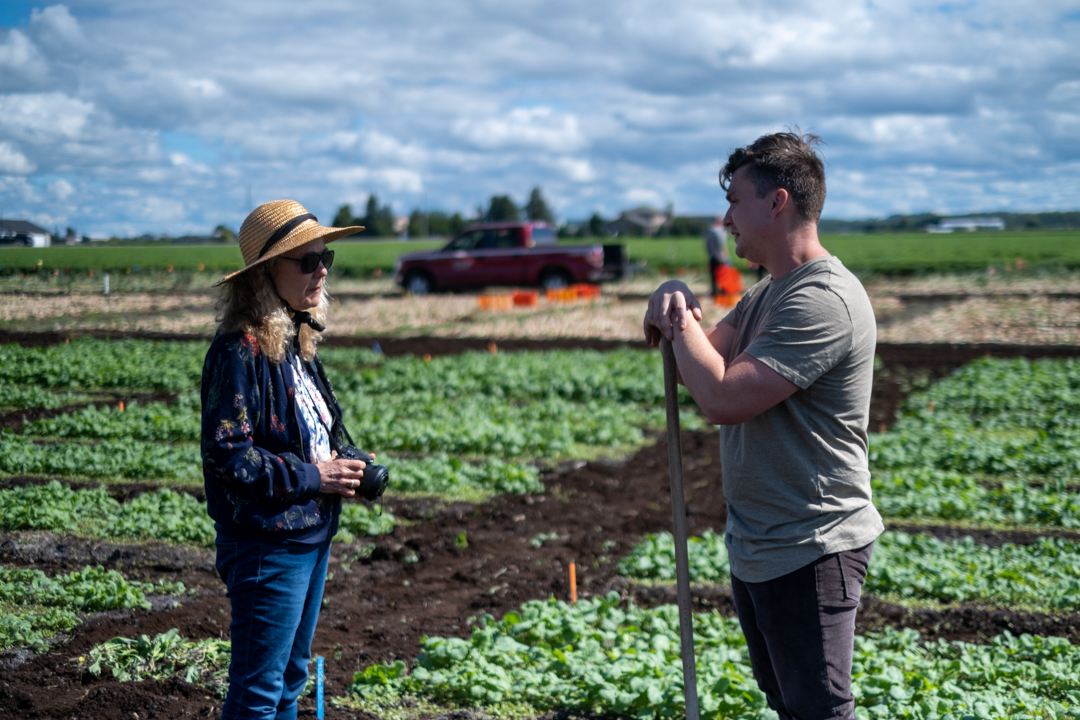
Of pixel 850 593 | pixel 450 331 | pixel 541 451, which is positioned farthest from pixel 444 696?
pixel 450 331

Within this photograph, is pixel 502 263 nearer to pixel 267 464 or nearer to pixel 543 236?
pixel 543 236

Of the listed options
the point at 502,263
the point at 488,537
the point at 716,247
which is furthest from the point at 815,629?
the point at 502,263

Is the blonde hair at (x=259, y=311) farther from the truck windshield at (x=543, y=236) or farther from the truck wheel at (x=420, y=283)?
the truck wheel at (x=420, y=283)

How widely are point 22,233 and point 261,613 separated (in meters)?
4.48

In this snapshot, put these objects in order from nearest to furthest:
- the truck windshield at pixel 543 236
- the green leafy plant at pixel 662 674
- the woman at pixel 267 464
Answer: the woman at pixel 267 464, the green leafy plant at pixel 662 674, the truck windshield at pixel 543 236

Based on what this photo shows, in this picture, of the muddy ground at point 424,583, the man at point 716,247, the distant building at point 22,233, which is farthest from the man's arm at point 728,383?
the man at point 716,247

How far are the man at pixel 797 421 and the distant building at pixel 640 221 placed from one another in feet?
336

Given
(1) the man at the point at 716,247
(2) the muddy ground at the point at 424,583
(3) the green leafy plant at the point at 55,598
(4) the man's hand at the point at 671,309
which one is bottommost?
→ (2) the muddy ground at the point at 424,583

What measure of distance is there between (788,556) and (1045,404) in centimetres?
1016

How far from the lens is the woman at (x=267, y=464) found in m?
2.65

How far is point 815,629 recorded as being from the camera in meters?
2.54

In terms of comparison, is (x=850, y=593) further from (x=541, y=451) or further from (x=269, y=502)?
(x=541, y=451)

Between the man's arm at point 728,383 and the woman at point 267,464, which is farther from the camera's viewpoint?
the woman at point 267,464

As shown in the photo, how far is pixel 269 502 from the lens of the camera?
8.86ft
